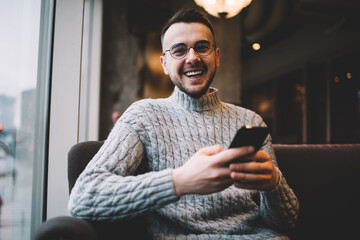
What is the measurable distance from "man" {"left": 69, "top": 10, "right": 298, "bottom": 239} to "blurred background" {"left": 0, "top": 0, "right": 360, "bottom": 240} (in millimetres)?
634

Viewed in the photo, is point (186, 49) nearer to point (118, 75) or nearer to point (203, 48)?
point (203, 48)

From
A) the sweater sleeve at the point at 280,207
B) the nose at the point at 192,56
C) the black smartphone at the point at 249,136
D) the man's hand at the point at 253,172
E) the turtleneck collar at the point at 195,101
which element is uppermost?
the nose at the point at 192,56

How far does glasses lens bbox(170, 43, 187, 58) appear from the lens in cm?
118

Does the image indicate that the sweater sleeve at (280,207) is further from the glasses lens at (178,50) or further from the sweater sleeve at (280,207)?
the glasses lens at (178,50)

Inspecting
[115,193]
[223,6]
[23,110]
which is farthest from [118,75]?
[115,193]

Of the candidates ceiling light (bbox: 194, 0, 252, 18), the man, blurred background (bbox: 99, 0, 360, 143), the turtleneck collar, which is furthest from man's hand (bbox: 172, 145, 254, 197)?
blurred background (bbox: 99, 0, 360, 143)

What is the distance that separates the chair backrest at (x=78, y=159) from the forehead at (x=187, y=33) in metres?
0.61

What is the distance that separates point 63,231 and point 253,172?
21.9 inches

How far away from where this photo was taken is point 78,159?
117 centimetres

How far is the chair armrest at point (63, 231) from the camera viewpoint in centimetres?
69

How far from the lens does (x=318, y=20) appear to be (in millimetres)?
4605

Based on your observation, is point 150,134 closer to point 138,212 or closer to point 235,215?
point 138,212

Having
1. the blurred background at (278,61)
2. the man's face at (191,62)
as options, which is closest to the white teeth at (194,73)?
the man's face at (191,62)

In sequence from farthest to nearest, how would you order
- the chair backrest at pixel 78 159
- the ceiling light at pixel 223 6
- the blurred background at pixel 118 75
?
1. the ceiling light at pixel 223 6
2. the blurred background at pixel 118 75
3. the chair backrest at pixel 78 159
